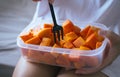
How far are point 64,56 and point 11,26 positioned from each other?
0.53 metres

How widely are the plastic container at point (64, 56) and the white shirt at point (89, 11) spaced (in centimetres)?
13

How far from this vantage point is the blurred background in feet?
3.29

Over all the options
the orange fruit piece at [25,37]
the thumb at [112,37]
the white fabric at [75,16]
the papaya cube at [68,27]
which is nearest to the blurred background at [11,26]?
the white fabric at [75,16]

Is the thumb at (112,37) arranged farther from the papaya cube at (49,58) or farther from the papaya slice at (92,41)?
the papaya cube at (49,58)

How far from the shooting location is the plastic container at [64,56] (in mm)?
737

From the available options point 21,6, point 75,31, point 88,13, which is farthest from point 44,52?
point 21,6

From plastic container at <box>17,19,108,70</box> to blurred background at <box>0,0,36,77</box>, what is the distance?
0.65ft

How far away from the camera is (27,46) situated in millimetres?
804

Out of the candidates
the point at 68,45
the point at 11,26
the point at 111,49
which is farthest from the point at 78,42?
the point at 11,26

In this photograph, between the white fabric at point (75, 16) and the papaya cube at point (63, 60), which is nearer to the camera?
the papaya cube at point (63, 60)

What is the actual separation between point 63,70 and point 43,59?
0.27ft

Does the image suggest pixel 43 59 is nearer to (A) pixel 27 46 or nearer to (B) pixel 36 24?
(A) pixel 27 46

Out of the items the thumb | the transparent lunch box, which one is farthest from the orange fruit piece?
the thumb

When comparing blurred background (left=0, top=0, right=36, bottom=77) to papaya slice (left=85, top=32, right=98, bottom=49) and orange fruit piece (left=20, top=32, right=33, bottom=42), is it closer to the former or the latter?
orange fruit piece (left=20, top=32, right=33, bottom=42)
